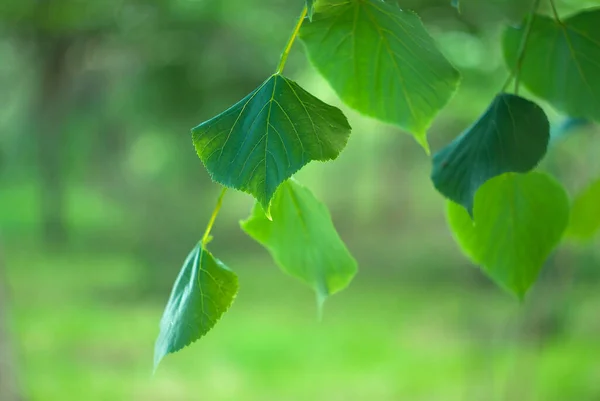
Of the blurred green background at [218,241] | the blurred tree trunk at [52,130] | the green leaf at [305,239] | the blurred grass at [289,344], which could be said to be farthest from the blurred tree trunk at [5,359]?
the green leaf at [305,239]

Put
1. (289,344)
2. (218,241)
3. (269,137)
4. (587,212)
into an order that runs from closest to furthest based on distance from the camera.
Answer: (269,137) < (587,212) < (289,344) < (218,241)

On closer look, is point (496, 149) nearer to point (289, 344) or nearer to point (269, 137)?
point (269, 137)

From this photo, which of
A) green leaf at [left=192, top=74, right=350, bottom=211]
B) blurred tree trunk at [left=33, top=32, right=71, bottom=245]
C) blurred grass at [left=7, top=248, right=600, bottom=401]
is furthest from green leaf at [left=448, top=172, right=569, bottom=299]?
blurred tree trunk at [left=33, top=32, right=71, bottom=245]

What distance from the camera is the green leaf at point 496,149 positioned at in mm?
204

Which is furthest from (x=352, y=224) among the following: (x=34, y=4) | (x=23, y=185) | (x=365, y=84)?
(x=365, y=84)

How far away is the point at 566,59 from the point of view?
0.25 meters

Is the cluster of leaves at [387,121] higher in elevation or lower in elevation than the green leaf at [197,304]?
higher

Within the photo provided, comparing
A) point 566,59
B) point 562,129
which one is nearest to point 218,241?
point 562,129

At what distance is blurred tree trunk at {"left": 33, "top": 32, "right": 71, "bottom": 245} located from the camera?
1.90 meters

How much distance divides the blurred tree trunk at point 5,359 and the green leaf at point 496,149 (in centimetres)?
112

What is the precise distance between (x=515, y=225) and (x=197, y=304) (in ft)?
0.44

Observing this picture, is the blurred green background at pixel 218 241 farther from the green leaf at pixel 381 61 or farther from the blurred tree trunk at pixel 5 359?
the green leaf at pixel 381 61

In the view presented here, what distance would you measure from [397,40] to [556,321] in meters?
1.98

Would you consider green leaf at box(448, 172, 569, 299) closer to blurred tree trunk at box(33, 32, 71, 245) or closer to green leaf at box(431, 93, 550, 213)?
green leaf at box(431, 93, 550, 213)
